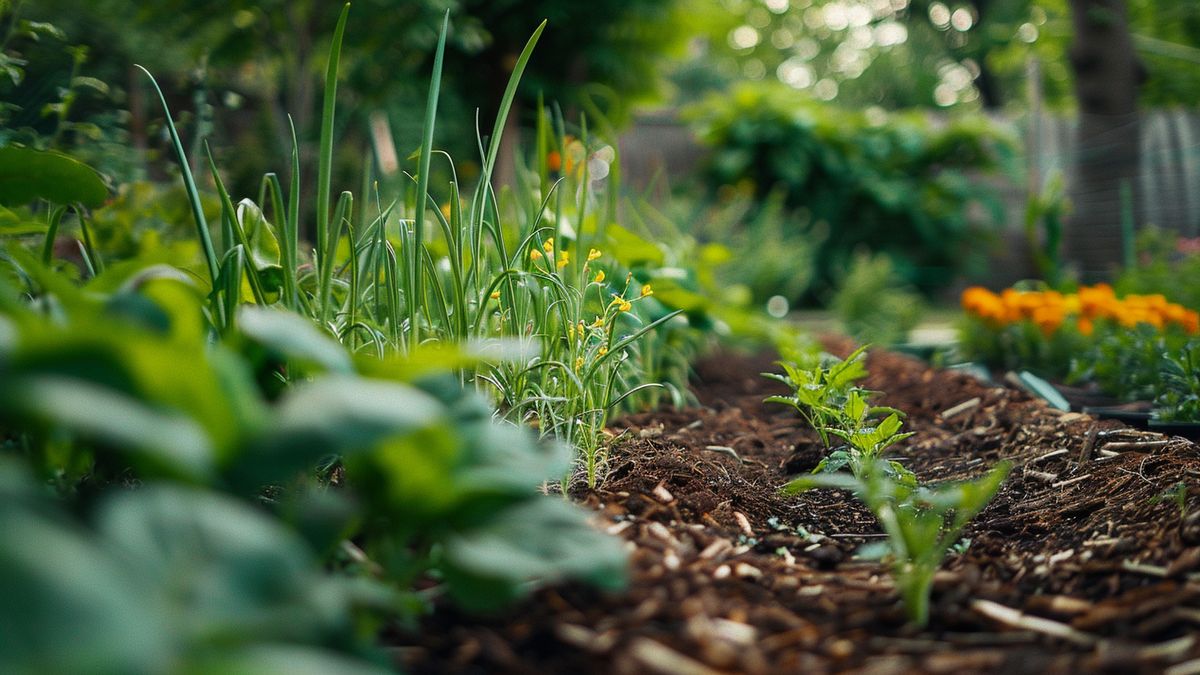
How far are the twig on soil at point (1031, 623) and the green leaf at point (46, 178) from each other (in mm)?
1293

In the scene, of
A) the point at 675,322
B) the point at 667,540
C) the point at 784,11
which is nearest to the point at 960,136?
the point at 675,322

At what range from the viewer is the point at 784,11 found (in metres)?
16.8

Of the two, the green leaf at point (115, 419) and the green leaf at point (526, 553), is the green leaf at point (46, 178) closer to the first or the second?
the green leaf at point (115, 419)

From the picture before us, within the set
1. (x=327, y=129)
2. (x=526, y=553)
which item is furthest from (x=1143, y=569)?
(x=327, y=129)

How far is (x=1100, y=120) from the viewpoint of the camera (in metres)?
5.62

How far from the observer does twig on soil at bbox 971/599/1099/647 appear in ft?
2.64

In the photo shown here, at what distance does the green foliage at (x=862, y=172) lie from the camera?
685 centimetres

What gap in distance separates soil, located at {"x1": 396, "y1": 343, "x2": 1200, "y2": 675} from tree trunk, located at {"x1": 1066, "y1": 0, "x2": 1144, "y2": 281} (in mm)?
4469

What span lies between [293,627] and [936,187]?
7.32 metres

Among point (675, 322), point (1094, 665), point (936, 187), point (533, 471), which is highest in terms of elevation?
point (936, 187)

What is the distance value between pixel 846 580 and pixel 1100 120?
5934mm

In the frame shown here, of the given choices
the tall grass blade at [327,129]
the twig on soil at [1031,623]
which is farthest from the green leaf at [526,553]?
the tall grass blade at [327,129]

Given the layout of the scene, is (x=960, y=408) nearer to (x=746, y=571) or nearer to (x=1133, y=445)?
(x=1133, y=445)

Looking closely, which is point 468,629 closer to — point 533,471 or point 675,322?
point 533,471
